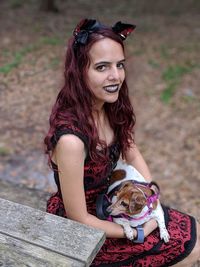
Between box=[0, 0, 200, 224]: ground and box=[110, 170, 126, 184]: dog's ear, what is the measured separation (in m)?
1.78

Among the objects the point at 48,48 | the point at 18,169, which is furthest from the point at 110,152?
the point at 48,48

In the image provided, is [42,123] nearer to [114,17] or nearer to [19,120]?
[19,120]

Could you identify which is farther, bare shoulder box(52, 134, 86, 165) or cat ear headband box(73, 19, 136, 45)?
cat ear headband box(73, 19, 136, 45)

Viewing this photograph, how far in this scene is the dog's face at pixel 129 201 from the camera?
197cm

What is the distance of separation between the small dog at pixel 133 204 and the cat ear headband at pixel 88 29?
0.74 meters

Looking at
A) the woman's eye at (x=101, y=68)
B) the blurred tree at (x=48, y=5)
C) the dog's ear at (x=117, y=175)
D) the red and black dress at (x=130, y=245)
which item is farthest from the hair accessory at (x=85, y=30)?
the blurred tree at (x=48, y=5)

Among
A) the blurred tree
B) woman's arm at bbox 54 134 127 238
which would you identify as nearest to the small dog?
woman's arm at bbox 54 134 127 238

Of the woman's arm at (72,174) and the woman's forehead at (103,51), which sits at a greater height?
the woman's forehead at (103,51)

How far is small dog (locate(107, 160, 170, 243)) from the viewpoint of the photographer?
1.98m

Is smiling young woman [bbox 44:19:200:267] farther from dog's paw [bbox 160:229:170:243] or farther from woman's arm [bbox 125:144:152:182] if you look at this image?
woman's arm [bbox 125:144:152:182]

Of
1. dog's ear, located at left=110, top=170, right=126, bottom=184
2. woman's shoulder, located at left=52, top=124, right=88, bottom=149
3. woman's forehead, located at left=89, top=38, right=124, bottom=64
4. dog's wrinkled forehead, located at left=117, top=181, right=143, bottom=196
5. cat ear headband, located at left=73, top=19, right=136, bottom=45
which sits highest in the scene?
cat ear headband, located at left=73, top=19, right=136, bottom=45

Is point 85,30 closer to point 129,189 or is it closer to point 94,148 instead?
point 94,148

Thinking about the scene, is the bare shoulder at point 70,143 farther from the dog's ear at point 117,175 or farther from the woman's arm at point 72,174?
the dog's ear at point 117,175

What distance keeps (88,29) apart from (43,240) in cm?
100
